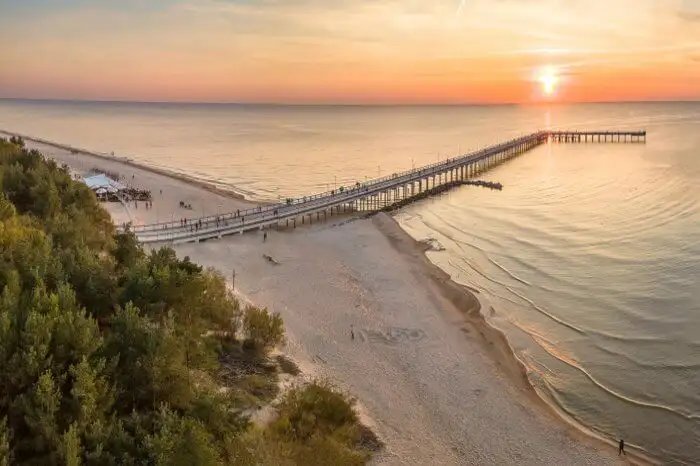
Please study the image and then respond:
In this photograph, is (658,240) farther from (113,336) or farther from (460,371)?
(113,336)

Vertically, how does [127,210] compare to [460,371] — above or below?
above

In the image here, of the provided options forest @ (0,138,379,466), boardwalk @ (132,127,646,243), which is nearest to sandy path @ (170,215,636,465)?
boardwalk @ (132,127,646,243)

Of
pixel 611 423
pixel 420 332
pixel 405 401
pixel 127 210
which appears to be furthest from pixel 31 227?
pixel 127 210

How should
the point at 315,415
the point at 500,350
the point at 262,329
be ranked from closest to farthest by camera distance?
1. the point at 315,415
2. the point at 262,329
3. the point at 500,350

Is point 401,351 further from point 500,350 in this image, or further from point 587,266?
point 587,266

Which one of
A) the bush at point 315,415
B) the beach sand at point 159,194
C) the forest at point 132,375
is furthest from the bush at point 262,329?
the beach sand at point 159,194

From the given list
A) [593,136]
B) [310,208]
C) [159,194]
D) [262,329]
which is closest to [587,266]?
[310,208]

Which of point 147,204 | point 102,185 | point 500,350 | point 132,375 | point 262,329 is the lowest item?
point 500,350
